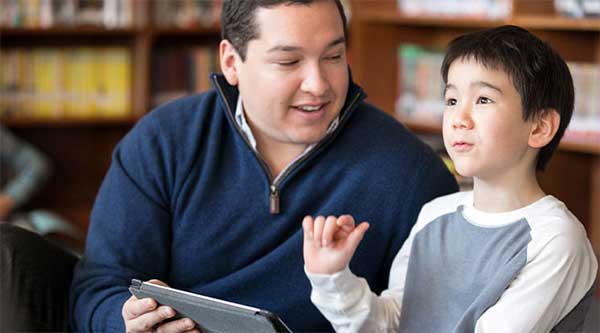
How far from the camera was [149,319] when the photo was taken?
1.65 metres

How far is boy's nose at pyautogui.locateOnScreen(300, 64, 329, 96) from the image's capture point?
181 centimetres

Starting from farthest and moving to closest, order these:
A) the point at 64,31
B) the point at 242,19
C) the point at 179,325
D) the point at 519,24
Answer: the point at 64,31 < the point at 519,24 < the point at 242,19 < the point at 179,325

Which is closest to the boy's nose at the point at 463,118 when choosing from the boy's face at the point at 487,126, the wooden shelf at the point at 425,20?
the boy's face at the point at 487,126

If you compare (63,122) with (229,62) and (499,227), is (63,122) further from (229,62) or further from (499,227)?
(499,227)

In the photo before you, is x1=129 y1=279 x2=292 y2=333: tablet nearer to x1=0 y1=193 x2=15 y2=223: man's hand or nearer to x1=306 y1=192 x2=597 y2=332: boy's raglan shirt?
x1=306 y1=192 x2=597 y2=332: boy's raglan shirt

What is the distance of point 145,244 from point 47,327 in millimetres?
Answer: 249

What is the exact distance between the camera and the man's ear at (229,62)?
1.97 metres

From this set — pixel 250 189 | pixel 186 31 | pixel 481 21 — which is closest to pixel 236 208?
pixel 250 189

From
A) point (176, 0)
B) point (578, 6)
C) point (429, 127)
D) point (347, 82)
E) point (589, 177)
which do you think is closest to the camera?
point (347, 82)

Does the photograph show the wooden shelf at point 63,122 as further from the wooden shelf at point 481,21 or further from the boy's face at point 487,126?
the boy's face at point 487,126

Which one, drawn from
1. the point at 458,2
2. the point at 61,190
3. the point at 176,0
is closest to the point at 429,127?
the point at 458,2

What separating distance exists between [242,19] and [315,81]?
21 centimetres

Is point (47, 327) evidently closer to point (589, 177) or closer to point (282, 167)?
point (282, 167)

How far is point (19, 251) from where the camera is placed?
1.91 m
